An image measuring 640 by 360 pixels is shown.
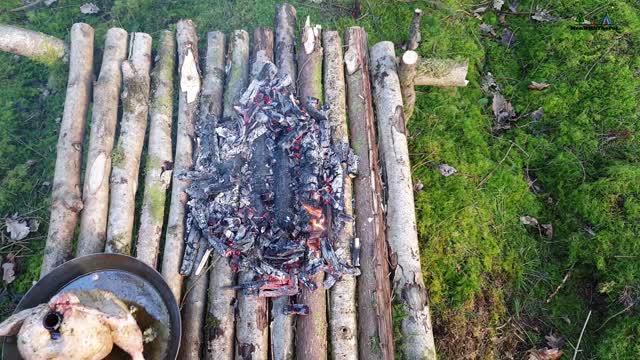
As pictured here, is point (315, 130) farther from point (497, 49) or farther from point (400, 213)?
point (497, 49)

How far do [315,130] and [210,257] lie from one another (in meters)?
1.93

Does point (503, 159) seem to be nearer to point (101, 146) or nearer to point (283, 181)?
point (283, 181)

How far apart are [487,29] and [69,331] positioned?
7.17 meters

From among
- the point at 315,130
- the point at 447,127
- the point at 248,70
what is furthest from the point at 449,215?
the point at 248,70

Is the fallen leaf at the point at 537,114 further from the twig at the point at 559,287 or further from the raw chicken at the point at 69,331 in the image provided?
the raw chicken at the point at 69,331

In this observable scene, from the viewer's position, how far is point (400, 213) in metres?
5.01

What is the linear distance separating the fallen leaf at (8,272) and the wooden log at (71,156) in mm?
776

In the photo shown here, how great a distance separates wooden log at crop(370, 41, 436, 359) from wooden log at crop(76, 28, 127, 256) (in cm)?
332

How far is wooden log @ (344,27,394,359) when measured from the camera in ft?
14.3

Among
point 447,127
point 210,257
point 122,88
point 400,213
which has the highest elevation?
point 122,88

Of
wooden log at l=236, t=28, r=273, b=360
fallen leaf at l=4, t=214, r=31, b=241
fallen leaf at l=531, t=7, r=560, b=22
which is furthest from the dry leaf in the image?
fallen leaf at l=531, t=7, r=560, b=22

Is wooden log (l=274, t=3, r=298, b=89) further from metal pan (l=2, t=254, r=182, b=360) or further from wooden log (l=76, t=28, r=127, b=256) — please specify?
metal pan (l=2, t=254, r=182, b=360)

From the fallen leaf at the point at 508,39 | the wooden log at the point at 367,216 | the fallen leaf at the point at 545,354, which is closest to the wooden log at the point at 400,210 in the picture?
the wooden log at the point at 367,216

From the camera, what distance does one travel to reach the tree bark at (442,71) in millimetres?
5871
